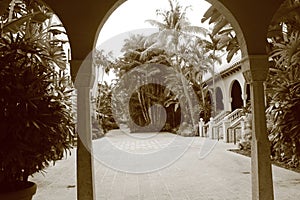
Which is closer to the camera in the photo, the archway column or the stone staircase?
the archway column

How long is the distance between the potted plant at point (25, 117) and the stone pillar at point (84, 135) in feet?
2.12

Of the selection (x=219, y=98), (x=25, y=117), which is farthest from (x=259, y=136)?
(x=219, y=98)

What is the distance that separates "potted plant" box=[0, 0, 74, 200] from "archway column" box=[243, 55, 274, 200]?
269 centimetres

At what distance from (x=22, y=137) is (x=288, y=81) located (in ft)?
14.6

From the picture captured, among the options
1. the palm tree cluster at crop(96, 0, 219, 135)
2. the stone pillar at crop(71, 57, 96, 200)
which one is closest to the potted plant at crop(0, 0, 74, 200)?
the stone pillar at crop(71, 57, 96, 200)

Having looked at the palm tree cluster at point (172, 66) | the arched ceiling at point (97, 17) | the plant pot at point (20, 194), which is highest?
the palm tree cluster at point (172, 66)

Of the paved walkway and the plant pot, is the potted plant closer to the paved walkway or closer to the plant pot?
the plant pot

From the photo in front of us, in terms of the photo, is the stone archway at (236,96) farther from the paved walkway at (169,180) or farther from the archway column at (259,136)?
the archway column at (259,136)

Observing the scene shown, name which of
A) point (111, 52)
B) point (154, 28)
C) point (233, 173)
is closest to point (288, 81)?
point (233, 173)

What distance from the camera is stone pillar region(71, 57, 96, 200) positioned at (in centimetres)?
430

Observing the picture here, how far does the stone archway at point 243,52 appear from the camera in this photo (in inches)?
169

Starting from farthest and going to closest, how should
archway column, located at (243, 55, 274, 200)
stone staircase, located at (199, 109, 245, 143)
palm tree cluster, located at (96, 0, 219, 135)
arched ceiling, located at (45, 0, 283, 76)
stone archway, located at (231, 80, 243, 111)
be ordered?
stone archway, located at (231, 80, 243, 111) < palm tree cluster, located at (96, 0, 219, 135) < stone staircase, located at (199, 109, 245, 143) < archway column, located at (243, 55, 274, 200) < arched ceiling, located at (45, 0, 283, 76)

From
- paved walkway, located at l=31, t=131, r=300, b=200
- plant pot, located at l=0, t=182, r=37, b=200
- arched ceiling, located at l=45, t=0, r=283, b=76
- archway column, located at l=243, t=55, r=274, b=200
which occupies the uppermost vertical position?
arched ceiling, located at l=45, t=0, r=283, b=76

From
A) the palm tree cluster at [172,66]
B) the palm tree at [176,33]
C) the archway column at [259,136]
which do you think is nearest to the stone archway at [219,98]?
the palm tree cluster at [172,66]
